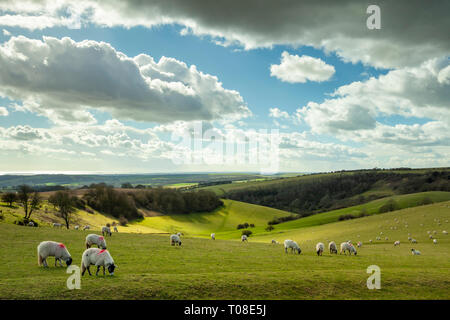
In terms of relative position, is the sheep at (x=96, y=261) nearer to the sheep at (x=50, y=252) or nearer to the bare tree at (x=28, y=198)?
the sheep at (x=50, y=252)

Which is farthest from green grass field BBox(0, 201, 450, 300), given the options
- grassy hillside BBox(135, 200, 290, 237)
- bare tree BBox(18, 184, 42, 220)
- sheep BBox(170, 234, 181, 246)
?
grassy hillside BBox(135, 200, 290, 237)

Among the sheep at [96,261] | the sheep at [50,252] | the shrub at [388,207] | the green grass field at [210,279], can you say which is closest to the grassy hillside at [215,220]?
the shrub at [388,207]

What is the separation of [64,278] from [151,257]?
888 cm

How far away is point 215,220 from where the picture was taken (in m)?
132

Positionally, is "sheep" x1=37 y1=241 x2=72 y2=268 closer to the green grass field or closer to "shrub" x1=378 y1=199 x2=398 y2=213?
the green grass field

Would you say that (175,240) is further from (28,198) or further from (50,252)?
(28,198)

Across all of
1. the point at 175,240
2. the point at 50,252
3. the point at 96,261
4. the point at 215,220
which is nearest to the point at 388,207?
the point at 215,220

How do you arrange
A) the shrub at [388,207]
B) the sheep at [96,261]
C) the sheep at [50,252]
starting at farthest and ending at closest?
1. the shrub at [388,207]
2. the sheep at [50,252]
3. the sheep at [96,261]

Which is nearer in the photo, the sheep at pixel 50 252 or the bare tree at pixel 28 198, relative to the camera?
the sheep at pixel 50 252

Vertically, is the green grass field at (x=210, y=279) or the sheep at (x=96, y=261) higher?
the sheep at (x=96, y=261)

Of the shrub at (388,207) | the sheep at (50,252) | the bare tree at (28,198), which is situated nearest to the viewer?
the sheep at (50,252)

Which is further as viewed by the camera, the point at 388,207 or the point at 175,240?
the point at 388,207

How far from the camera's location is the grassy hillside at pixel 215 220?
363 feet

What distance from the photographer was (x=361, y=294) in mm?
15484
